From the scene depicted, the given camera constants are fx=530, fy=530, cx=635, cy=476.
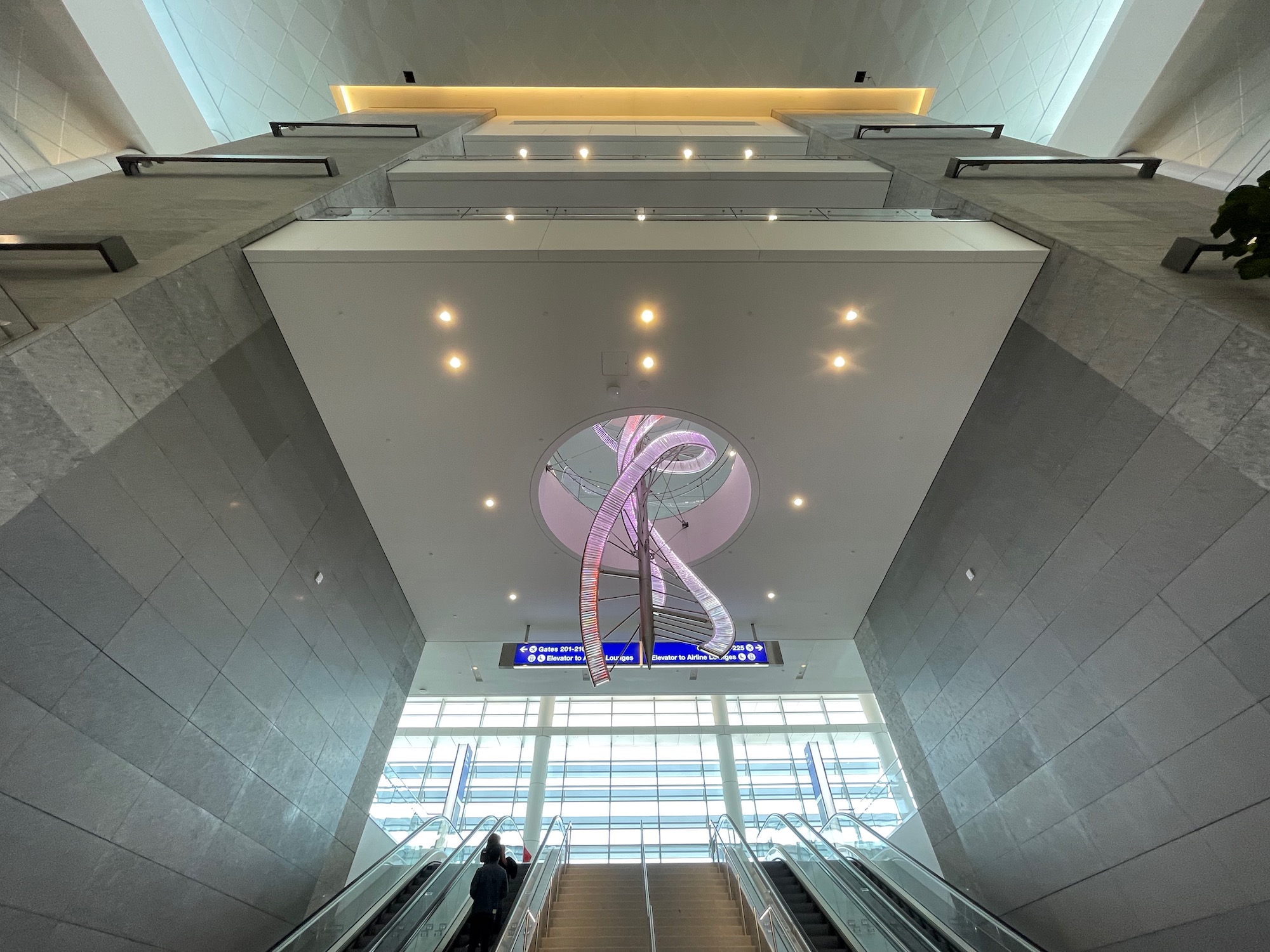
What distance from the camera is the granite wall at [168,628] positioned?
3.36m

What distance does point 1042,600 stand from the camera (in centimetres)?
550

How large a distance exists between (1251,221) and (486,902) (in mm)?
8071

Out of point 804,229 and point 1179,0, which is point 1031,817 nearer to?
point 804,229

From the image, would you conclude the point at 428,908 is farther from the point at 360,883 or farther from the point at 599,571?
the point at 599,571

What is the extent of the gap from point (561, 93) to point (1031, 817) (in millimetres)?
19389

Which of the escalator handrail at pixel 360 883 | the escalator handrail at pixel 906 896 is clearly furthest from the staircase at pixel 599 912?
the escalator handrail at pixel 906 896

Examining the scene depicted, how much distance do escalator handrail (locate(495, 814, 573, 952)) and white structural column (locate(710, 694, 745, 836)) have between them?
28.3 feet

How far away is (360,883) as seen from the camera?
5.39 m

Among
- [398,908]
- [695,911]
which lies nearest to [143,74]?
[398,908]

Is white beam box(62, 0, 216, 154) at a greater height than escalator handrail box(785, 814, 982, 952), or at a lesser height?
greater

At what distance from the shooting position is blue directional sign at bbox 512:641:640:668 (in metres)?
9.09

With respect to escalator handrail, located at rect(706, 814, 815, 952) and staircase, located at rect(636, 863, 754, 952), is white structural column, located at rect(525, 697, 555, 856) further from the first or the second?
escalator handrail, located at rect(706, 814, 815, 952)

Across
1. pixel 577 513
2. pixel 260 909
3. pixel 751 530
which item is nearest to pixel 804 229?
pixel 751 530

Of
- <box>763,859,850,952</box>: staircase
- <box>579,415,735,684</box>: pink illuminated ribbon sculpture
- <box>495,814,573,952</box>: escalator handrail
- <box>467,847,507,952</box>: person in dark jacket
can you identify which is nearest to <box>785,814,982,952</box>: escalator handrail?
<box>763,859,850,952</box>: staircase
